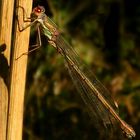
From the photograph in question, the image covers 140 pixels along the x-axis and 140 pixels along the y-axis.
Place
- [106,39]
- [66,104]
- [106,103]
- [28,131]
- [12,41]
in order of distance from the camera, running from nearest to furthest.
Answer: [12,41], [106,103], [28,131], [66,104], [106,39]

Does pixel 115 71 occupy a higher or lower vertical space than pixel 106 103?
lower

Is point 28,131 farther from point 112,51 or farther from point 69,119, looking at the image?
point 112,51

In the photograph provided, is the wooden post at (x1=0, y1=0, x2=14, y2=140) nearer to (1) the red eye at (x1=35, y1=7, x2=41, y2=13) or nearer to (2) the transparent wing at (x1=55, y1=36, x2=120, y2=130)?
(1) the red eye at (x1=35, y1=7, x2=41, y2=13)

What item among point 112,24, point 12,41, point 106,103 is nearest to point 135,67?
point 112,24

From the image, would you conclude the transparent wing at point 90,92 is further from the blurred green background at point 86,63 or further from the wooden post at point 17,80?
the wooden post at point 17,80

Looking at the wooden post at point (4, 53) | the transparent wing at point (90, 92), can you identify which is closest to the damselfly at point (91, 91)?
the transparent wing at point (90, 92)

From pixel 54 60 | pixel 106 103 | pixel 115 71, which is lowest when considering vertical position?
pixel 115 71

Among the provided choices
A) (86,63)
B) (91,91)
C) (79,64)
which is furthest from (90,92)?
(86,63)

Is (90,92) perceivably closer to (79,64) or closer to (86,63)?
(79,64)
